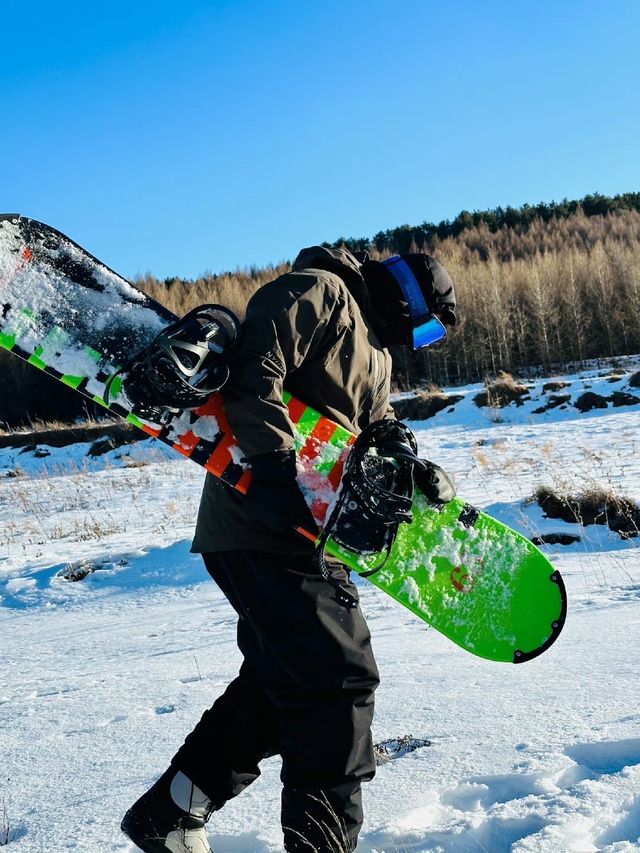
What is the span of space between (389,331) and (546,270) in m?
26.9

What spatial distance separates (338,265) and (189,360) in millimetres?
490

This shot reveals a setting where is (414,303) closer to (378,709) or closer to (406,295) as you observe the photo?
(406,295)

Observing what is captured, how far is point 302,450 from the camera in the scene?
187 cm

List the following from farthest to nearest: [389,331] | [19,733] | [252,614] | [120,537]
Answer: [120,537] → [19,733] → [389,331] → [252,614]

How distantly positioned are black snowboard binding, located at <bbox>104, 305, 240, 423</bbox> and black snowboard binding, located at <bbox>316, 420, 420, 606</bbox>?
385mm

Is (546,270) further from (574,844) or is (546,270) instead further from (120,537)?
(574,844)

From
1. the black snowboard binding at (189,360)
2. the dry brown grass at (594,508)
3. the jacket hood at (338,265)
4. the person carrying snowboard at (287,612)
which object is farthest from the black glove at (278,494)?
the dry brown grass at (594,508)

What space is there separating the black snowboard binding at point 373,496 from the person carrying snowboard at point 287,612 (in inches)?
2.9

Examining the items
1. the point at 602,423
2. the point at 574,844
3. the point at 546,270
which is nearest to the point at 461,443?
the point at 602,423

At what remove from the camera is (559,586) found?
2.05 metres

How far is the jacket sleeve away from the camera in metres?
1.64

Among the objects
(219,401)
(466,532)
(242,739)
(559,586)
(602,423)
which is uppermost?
(219,401)

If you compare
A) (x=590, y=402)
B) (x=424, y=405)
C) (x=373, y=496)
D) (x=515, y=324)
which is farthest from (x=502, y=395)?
(x=515, y=324)

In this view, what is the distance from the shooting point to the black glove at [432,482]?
5.95ft
